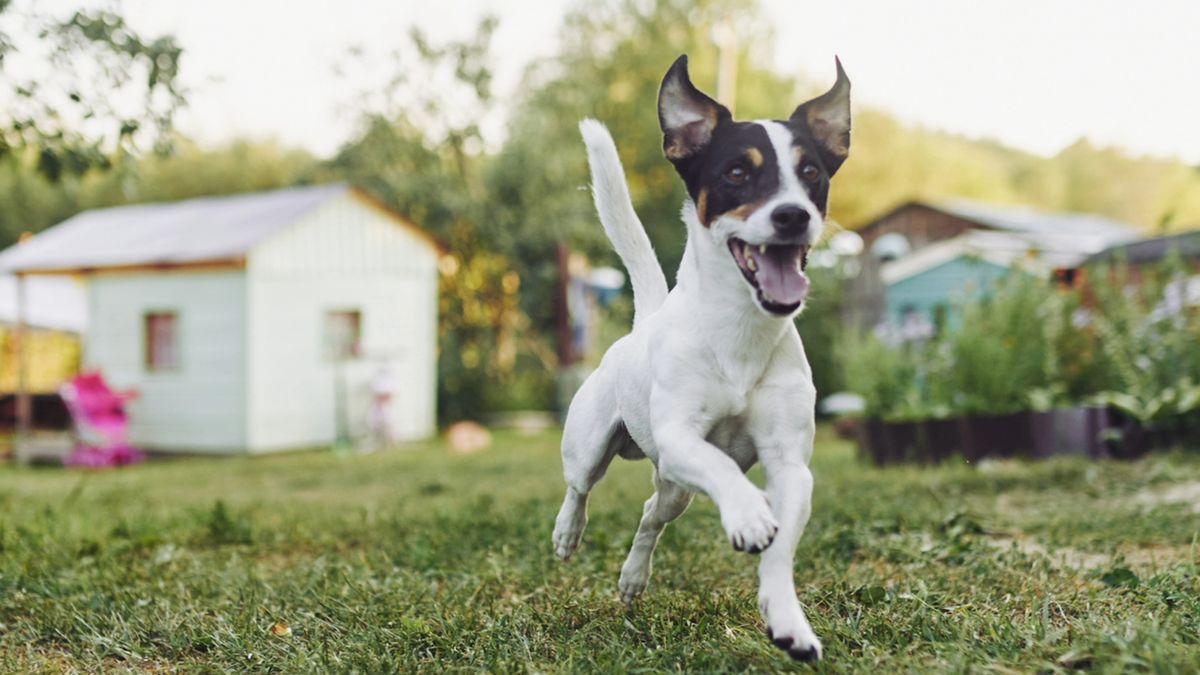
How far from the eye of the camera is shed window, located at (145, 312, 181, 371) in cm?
1452

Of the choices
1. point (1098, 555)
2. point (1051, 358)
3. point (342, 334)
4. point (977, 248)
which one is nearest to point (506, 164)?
point (342, 334)

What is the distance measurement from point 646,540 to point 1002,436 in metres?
5.62

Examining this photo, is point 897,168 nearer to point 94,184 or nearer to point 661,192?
point 661,192

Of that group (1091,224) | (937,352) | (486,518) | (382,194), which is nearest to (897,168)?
(1091,224)

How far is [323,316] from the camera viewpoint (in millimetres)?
14898

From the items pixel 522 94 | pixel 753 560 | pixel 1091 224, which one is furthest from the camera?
pixel 1091 224

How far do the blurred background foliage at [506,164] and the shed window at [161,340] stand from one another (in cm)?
205

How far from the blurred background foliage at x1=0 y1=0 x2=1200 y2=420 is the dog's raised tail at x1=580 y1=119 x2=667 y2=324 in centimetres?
64

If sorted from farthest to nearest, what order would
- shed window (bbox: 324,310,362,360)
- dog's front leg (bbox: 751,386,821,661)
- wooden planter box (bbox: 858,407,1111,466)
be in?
shed window (bbox: 324,310,362,360), wooden planter box (bbox: 858,407,1111,466), dog's front leg (bbox: 751,386,821,661)

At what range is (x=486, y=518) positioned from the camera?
18.0ft

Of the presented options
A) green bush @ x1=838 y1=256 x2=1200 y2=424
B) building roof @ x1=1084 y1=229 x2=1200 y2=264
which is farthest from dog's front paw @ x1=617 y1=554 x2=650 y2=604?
building roof @ x1=1084 y1=229 x2=1200 y2=264

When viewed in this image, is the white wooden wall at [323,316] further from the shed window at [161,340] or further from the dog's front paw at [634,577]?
the dog's front paw at [634,577]

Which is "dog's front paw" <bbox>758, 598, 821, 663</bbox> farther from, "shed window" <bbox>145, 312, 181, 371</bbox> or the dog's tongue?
"shed window" <bbox>145, 312, 181, 371</bbox>

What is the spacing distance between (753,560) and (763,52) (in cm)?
2945
